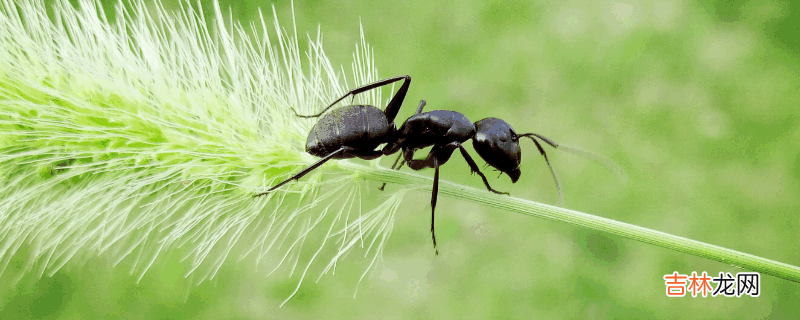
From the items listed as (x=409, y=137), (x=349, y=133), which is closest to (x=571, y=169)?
Result: (x=409, y=137)

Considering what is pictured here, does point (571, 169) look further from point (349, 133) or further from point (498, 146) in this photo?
point (349, 133)

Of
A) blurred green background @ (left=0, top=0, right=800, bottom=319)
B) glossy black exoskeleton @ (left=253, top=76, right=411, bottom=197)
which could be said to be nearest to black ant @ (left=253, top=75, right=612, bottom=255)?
glossy black exoskeleton @ (left=253, top=76, right=411, bottom=197)

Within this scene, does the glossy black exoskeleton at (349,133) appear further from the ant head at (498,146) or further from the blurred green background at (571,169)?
the blurred green background at (571,169)

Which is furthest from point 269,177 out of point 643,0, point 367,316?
point 643,0

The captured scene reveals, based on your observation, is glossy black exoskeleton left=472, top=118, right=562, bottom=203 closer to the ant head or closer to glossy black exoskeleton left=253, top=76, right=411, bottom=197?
the ant head

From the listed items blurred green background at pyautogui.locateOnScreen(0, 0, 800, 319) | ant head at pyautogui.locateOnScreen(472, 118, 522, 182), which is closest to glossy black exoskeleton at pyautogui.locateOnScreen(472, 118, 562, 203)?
ant head at pyautogui.locateOnScreen(472, 118, 522, 182)

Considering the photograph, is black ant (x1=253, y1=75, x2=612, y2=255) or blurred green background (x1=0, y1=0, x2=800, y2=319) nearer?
black ant (x1=253, y1=75, x2=612, y2=255)

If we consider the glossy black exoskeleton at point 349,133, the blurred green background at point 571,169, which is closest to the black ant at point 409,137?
the glossy black exoskeleton at point 349,133

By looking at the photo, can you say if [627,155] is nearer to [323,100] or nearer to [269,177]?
[323,100]

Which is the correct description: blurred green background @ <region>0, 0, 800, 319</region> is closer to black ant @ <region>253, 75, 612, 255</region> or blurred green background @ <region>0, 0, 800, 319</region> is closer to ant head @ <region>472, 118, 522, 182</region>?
black ant @ <region>253, 75, 612, 255</region>
